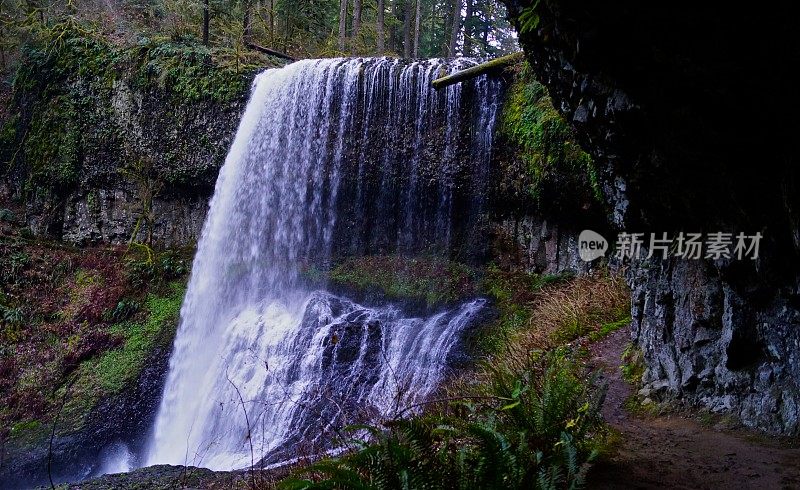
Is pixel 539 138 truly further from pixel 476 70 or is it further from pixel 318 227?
pixel 318 227

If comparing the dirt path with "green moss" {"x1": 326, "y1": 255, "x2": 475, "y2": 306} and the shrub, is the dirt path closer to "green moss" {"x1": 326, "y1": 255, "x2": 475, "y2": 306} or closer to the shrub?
the shrub

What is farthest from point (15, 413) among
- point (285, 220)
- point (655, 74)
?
point (655, 74)

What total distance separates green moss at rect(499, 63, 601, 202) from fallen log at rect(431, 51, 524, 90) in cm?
29

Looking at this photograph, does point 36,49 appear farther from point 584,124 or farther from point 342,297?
point 584,124

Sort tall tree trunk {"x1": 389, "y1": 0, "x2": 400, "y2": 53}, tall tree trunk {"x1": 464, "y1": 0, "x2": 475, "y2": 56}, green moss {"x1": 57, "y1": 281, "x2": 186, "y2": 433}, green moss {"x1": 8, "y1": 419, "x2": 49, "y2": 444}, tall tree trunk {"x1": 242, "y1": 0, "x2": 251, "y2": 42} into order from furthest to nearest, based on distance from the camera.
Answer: tall tree trunk {"x1": 464, "y1": 0, "x2": 475, "y2": 56} → tall tree trunk {"x1": 389, "y1": 0, "x2": 400, "y2": 53} → tall tree trunk {"x1": 242, "y1": 0, "x2": 251, "y2": 42} → green moss {"x1": 57, "y1": 281, "x2": 186, "y2": 433} → green moss {"x1": 8, "y1": 419, "x2": 49, "y2": 444}

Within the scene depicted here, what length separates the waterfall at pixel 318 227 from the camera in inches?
360

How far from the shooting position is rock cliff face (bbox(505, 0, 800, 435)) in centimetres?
297

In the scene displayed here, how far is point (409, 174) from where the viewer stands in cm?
1173

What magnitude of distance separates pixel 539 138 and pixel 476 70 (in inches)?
71.9

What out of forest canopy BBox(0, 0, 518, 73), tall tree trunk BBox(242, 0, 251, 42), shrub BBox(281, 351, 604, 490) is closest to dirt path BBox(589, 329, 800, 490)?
shrub BBox(281, 351, 604, 490)

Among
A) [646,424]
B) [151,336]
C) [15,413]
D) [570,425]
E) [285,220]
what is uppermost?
[285,220]

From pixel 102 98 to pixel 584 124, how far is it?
14.0 meters

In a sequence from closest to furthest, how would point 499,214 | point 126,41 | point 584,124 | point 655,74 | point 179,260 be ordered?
point 655,74
point 584,124
point 499,214
point 179,260
point 126,41

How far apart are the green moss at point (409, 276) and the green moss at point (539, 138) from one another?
2.19 metres
